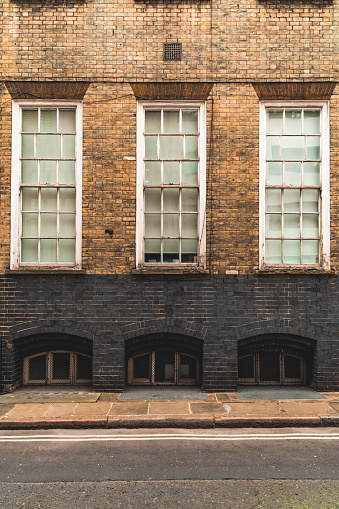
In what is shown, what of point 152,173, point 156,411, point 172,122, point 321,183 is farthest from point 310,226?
point 156,411

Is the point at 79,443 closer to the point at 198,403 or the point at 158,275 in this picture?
the point at 198,403

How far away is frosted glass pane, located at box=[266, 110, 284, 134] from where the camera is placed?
330 inches

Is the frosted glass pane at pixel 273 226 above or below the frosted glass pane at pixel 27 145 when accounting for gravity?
below

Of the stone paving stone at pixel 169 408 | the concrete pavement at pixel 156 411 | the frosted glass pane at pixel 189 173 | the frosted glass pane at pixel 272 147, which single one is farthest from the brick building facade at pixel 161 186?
the stone paving stone at pixel 169 408

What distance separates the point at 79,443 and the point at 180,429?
5.07 feet

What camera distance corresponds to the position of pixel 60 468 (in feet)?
16.5

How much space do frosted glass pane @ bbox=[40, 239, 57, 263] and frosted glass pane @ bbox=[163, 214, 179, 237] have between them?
2233 millimetres

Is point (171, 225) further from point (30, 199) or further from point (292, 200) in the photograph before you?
point (30, 199)

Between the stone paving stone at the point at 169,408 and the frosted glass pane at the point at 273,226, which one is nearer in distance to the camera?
the stone paving stone at the point at 169,408

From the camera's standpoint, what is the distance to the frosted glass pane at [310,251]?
27.3 ft

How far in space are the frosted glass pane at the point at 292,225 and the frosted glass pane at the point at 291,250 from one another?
0.14 m

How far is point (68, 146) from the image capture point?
836cm

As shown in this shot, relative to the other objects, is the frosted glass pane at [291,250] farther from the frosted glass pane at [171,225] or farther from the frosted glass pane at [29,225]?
the frosted glass pane at [29,225]

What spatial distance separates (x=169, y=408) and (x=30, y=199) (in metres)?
4.82
